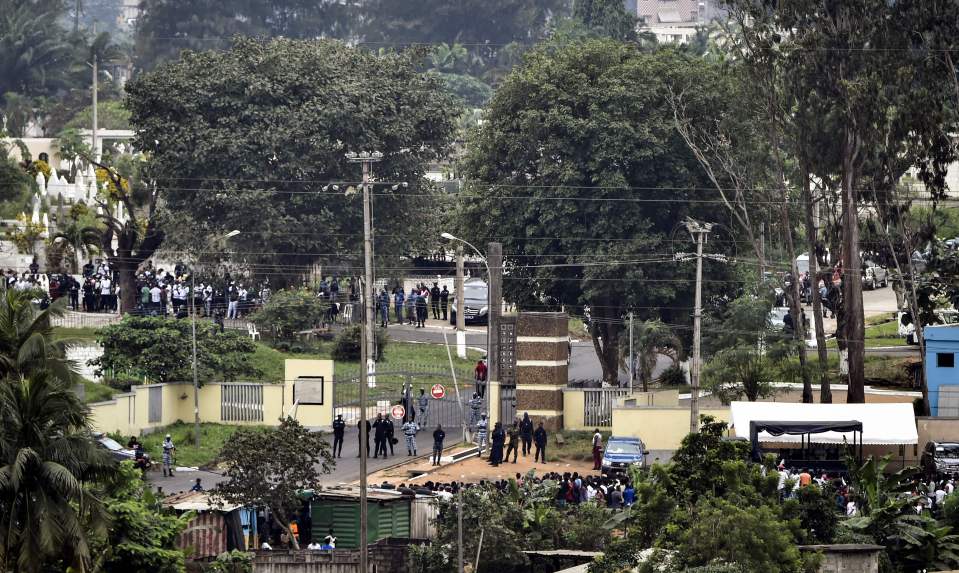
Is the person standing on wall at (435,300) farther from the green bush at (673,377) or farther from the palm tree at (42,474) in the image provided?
the palm tree at (42,474)

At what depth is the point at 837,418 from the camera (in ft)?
148

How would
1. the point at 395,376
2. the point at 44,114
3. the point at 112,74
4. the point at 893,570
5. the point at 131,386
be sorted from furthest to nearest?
the point at 112,74 < the point at 44,114 < the point at 395,376 < the point at 131,386 < the point at 893,570

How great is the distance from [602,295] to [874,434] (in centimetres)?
1586

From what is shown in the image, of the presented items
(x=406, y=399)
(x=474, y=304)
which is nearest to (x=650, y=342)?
(x=406, y=399)

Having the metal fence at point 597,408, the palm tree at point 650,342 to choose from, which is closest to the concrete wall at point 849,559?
the metal fence at point 597,408

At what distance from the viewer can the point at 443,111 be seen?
236ft

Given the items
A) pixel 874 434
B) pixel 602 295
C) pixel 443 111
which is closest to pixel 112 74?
pixel 443 111

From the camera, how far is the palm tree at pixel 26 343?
30547mm

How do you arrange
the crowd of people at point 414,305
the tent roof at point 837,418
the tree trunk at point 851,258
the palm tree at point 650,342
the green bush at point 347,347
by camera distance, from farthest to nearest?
the crowd of people at point 414,305
the green bush at point 347,347
the palm tree at point 650,342
the tree trunk at point 851,258
the tent roof at point 837,418

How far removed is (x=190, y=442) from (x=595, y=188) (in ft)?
56.0

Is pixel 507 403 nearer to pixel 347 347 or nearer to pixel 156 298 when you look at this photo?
pixel 347 347

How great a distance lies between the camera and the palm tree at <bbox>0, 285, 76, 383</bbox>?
100 ft

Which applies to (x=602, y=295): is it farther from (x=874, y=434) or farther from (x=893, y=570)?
(x=893, y=570)

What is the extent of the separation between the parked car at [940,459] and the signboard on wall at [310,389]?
52.0 ft
